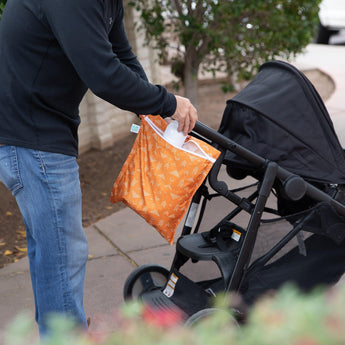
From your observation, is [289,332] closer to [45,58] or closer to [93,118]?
[45,58]

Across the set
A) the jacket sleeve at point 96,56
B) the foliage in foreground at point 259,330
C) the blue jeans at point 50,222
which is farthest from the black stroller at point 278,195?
the foliage in foreground at point 259,330

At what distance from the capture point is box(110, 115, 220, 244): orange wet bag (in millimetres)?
2542

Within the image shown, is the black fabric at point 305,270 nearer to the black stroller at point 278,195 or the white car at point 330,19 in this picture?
the black stroller at point 278,195

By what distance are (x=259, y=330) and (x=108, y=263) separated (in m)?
2.95

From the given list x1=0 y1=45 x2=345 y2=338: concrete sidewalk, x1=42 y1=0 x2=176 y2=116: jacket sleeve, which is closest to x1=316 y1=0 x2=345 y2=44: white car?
x1=0 y1=45 x2=345 y2=338: concrete sidewalk

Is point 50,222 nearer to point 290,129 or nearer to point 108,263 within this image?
point 290,129

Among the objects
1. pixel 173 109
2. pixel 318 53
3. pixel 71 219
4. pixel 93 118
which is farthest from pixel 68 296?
pixel 318 53

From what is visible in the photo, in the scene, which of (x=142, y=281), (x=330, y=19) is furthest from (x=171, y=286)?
(x=330, y=19)

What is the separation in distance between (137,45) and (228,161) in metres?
4.17

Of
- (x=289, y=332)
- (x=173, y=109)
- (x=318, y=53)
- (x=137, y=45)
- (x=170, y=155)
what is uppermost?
(x=289, y=332)

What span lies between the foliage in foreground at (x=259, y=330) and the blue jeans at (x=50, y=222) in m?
1.22

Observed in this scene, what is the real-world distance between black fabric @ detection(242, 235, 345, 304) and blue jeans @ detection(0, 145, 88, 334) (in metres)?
0.87

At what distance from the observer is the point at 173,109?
241cm

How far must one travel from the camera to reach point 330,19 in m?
14.1
